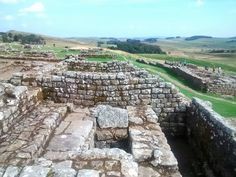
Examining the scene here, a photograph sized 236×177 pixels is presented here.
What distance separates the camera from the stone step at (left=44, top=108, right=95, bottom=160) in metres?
6.27

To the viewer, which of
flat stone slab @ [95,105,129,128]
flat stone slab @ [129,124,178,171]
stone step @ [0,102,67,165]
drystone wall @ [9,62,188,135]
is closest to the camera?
stone step @ [0,102,67,165]

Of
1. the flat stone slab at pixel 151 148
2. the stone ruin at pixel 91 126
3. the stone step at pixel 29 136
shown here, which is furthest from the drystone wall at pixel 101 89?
the flat stone slab at pixel 151 148

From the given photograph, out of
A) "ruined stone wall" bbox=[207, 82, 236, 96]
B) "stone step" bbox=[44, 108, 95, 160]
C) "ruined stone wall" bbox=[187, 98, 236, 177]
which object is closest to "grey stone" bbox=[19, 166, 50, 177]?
"stone step" bbox=[44, 108, 95, 160]

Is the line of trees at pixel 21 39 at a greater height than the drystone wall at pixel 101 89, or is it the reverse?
the drystone wall at pixel 101 89

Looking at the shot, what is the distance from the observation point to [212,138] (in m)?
8.42

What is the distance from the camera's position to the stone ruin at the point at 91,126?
5.38 m

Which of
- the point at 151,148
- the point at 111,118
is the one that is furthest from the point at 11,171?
the point at 111,118

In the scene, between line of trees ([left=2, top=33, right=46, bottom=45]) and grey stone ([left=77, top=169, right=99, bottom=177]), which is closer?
grey stone ([left=77, top=169, right=99, bottom=177])

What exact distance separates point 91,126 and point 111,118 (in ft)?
2.93

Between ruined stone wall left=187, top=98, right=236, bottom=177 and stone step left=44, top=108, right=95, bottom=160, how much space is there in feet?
9.39

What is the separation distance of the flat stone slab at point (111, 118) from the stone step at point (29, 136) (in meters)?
0.91

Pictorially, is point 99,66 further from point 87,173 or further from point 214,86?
point 87,173

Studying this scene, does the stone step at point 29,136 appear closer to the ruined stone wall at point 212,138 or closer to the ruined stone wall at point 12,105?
the ruined stone wall at point 12,105

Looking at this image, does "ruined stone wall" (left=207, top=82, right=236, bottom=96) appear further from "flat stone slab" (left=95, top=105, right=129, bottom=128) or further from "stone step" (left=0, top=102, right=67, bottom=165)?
"stone step" (left=0, top=102, right=67, bottom=165)
